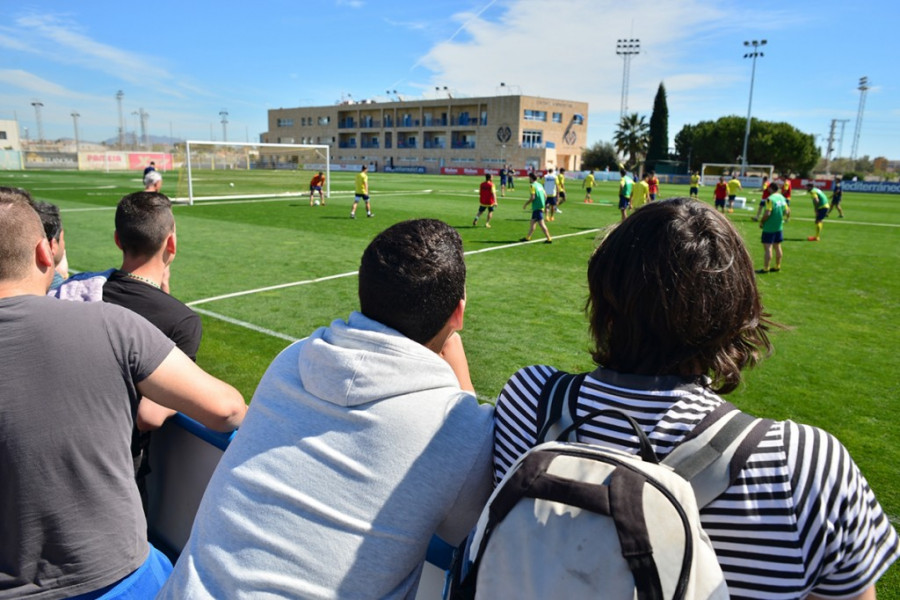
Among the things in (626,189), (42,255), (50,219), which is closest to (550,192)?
(626,189)

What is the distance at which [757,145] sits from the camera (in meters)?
76.1

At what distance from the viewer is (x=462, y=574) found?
1.25 m

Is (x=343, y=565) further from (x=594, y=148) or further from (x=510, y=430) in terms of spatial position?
(x=594, y=148)

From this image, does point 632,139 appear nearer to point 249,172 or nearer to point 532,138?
point 532,138

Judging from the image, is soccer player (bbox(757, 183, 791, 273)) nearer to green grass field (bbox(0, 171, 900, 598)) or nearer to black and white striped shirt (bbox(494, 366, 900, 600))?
green grass field (bbox(0, 171, 900, 598))

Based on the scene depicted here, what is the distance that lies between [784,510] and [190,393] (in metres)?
1.73

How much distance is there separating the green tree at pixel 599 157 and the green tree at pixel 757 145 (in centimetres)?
1098

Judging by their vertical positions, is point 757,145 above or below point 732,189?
above

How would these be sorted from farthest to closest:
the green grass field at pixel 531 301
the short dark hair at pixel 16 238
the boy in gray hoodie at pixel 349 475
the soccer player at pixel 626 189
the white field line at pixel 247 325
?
the soccer player at pixel 626 189 → the white field line at pixel 247 325 → the green grass field at pixel 531 301 → the short dark hair at pixel 16 238 → the boy in gray hoodie at pixel 349 475

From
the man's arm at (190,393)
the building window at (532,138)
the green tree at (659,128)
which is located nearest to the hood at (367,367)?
the man's arm at (190,393)

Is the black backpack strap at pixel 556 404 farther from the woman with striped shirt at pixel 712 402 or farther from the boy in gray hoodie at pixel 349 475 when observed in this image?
the boy in gray hoodie at pixel 349 475

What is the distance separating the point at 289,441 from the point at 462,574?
51 cm

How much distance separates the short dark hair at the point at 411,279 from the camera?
5.06 feet

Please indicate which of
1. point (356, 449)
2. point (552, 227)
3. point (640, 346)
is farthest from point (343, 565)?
point (552, 227)
